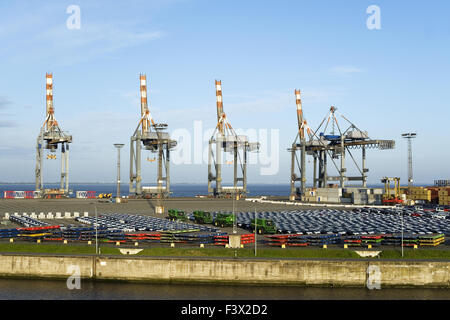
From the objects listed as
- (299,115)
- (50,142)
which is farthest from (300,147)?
(50,142)

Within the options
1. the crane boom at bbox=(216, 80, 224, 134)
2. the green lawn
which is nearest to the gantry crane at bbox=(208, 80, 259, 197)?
the crane boom at bbox=(216, 80, 224, 134)

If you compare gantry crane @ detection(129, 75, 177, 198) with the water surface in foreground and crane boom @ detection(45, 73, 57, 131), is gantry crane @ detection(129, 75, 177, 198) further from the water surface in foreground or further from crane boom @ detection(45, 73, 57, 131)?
the water surface in foreground

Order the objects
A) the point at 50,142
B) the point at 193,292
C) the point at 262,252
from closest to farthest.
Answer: the point at 193,292, the point at 262,252, the point at 50,142

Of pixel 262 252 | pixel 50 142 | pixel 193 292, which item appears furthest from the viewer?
pixel 50 142

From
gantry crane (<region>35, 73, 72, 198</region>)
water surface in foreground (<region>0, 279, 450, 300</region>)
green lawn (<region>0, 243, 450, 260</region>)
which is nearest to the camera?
water surface in foreground (<region>0, 279, 450, 300</region>)

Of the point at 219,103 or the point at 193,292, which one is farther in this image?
the point at 219,103

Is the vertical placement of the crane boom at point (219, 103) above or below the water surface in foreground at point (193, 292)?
above

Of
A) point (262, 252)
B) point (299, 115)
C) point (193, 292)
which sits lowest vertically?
point (193, 292)

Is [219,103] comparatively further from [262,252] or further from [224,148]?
[262,252]

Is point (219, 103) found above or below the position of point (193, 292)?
above

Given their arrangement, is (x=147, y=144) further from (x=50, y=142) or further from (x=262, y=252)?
(x=262, y=252)

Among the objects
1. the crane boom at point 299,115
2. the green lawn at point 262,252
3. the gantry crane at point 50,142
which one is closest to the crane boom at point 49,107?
the gantry crane at point 50,142

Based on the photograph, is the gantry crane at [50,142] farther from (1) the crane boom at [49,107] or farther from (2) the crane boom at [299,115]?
(2) the crane boom at [299,115]

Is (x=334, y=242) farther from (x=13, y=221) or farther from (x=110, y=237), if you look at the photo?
(x=13, y=221)
